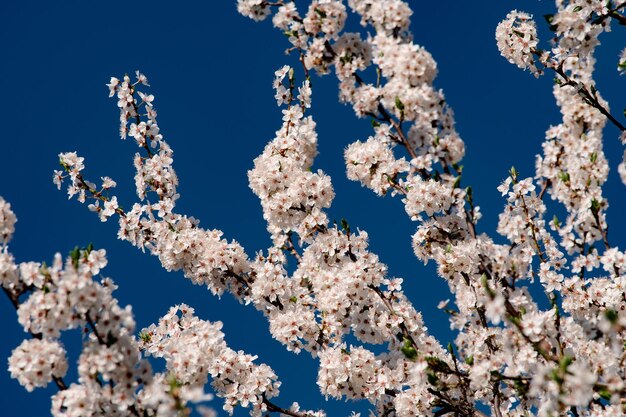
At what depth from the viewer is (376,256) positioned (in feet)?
29.1

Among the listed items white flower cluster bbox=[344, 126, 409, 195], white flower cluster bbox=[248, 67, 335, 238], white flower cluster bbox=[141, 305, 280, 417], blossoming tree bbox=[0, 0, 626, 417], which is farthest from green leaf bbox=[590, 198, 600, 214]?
white flower cluster bbox=[141, 305, 280, 417]

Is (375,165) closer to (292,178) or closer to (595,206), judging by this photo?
(292,178)

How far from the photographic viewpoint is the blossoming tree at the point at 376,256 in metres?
7.65

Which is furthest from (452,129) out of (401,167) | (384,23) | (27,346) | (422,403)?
(27,346)

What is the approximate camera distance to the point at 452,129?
777cm

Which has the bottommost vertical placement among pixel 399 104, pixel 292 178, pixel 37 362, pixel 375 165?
pixel 37 362

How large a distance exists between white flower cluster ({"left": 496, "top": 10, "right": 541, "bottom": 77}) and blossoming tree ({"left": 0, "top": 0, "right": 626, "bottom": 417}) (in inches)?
1.0

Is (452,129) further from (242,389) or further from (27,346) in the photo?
(27,346)

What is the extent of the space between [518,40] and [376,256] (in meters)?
3.80

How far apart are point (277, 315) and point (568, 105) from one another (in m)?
5.59

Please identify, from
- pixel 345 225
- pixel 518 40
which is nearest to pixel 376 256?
pixel 345 225

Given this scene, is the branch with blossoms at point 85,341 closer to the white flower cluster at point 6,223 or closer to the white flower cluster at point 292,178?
the white flower cluster at point 6,223

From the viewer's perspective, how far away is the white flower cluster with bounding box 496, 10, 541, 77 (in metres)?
9.05

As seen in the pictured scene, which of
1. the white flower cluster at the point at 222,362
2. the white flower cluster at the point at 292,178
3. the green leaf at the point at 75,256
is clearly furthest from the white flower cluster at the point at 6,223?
the white flower cluster at the point at 292,178
